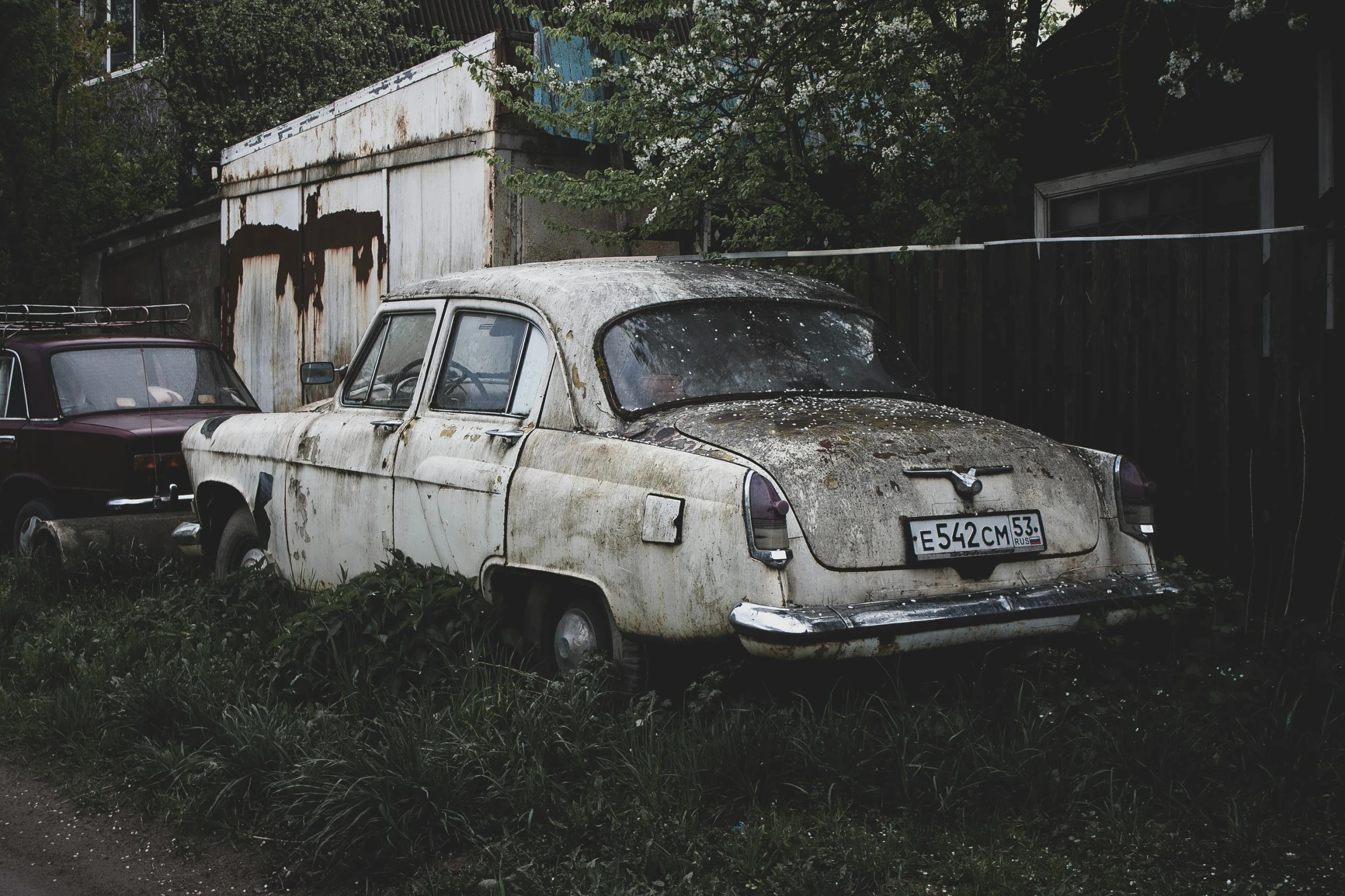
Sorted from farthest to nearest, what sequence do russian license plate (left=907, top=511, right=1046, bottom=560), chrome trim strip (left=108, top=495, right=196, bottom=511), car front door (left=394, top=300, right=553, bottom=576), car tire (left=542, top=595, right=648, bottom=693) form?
chrome trim strip (left=108, top=495, right=196, bottom=511) → car front door (left=394, top=300, right=553, bottom=576) → car tire (left=542, top=595, right=648, bottom=693) → russian license plate (left=907, top=511, right=1046, bottom=560)

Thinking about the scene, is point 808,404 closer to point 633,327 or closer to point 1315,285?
point 633,327

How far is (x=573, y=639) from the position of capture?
4.53m

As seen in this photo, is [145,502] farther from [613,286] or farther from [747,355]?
[747,355]

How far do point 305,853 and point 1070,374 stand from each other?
4312mm

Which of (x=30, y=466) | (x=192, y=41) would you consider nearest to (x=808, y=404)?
(x=30, y=466)

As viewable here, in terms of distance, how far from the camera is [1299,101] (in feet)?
26.2

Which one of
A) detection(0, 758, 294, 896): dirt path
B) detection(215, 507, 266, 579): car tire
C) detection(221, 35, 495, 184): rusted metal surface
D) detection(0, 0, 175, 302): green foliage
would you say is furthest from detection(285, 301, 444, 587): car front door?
detection(0, 0, 175, 302): green foliage

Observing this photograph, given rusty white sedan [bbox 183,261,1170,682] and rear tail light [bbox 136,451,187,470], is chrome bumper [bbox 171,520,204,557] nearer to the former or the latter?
rusty white sedan [bbox 183,261,1170,682]

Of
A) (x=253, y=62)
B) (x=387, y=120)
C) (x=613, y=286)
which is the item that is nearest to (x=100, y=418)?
(x=387, y=120)

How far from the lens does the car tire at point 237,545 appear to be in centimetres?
645

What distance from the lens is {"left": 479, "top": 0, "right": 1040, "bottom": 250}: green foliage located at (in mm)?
7531

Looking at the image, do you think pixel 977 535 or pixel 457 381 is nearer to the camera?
pixel 977 535

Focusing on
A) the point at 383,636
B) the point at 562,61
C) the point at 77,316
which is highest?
the point at 562,61

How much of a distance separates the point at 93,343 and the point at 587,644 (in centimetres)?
583
